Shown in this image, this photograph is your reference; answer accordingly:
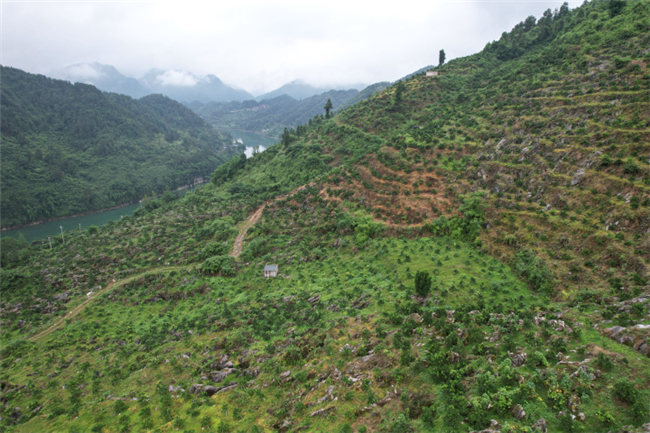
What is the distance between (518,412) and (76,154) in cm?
18019

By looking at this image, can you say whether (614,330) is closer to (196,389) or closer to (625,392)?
(625,392)

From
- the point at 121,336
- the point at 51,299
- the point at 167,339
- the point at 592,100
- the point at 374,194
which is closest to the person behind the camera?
the point at 167,339

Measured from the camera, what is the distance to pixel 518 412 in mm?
12195

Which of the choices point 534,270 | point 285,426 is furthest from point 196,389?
point 534,270

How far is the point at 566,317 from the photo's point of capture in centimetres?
1797

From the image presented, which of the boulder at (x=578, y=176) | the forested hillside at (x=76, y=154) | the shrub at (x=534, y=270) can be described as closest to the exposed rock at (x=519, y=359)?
the shrub at (x=534, y=270)

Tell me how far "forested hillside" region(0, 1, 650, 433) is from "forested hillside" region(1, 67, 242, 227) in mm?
59203

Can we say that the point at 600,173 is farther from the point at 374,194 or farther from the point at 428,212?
the point at 374,194

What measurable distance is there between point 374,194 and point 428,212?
9.74 m

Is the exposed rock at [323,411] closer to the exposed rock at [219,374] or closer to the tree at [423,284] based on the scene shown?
the exposed rock at [219,374]

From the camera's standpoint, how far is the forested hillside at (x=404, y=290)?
580 inches

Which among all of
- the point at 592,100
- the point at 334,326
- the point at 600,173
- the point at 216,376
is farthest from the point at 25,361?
the point at 592,100

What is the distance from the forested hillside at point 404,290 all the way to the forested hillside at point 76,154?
59.2 metres

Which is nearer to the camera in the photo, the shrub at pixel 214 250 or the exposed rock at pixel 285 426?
the exposed rock at pixel 285 426
